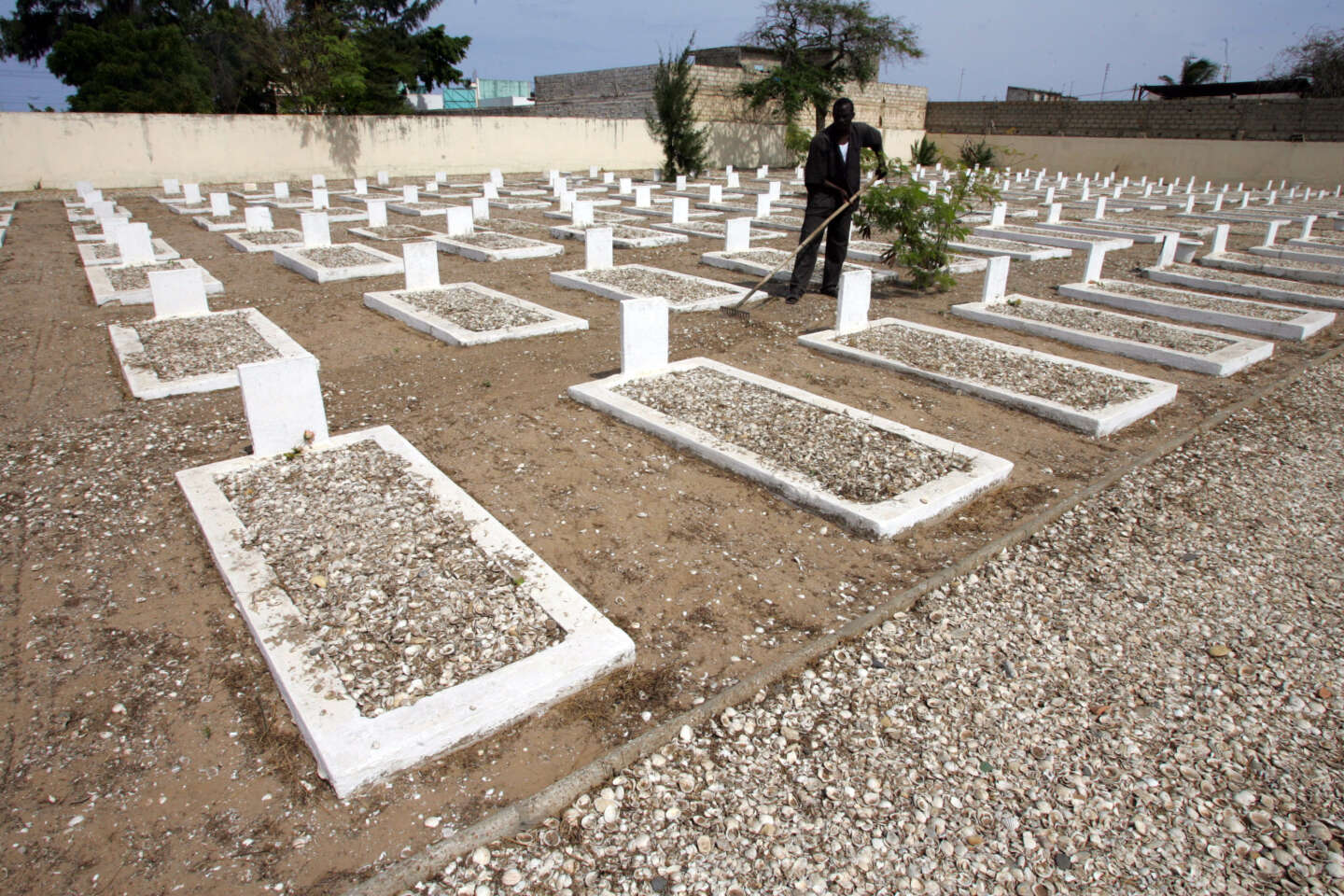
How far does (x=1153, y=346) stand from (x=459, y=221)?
9.37 m

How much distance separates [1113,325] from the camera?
752cm

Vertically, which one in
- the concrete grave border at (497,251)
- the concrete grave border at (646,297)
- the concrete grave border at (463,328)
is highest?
the concrete grave border at (497,251)

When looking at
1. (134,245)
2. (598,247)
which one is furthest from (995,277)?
(134,245)

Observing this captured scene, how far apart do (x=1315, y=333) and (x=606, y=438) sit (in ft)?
24.4

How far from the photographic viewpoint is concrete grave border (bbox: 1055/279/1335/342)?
7.57 meters

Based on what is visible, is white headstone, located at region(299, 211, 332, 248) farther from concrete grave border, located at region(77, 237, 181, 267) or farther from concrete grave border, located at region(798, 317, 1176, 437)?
concrete grave border, located at region(798, 317, 1176, 437)

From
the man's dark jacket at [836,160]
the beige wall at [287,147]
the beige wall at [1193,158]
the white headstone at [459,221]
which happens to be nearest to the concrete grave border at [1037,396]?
the man's dark jacket at [836,160]

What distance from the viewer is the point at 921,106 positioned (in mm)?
39594

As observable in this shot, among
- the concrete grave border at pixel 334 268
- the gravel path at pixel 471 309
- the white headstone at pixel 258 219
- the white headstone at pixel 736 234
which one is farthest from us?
the white headstone at pixel 258 219

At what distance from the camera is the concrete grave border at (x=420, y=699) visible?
2322 millimetres

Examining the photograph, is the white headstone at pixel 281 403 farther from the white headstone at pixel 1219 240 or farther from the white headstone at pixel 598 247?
the white headstone at pixel 1219 240

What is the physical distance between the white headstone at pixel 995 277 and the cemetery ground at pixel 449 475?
141 cm

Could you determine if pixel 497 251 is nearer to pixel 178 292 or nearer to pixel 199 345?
pixel 178 292

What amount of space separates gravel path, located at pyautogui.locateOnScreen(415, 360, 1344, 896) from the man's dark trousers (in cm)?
513
